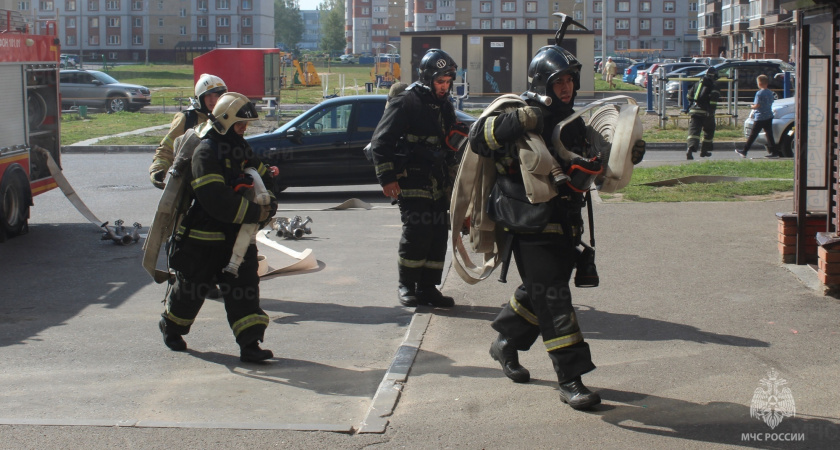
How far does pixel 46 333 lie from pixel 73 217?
5.98 m

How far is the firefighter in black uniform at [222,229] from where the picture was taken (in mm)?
5637

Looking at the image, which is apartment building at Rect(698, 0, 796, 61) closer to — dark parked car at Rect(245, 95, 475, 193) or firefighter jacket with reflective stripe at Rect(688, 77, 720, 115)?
firefighter jacket with reflective stripe at Rect(688, 77, 720, 115)

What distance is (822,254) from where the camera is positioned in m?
7.02

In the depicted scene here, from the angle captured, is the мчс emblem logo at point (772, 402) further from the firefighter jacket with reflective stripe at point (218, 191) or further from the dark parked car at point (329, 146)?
the dark parked car at point (329, 146)

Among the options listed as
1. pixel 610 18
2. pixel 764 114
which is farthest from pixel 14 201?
pixel 610 18

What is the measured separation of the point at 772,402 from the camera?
4.79 metres

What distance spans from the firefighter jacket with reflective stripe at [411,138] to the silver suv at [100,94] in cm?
2847

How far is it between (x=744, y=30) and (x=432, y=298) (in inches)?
2941

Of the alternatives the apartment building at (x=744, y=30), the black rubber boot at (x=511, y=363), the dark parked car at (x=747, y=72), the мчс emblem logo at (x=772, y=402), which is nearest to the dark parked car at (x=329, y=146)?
the black rubber boot at (x=511, y=363)

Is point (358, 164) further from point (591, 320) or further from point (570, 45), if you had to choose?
point (570, 45)

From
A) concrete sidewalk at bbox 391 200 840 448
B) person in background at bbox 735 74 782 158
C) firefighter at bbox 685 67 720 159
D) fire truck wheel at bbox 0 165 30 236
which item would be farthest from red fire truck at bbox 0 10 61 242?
person in background at bbox 735 74 782 158

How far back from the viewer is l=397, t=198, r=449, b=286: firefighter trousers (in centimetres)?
716

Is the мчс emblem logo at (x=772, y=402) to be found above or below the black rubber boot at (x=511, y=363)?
below

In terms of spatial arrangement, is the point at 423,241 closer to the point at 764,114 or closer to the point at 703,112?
the point at 703,112
